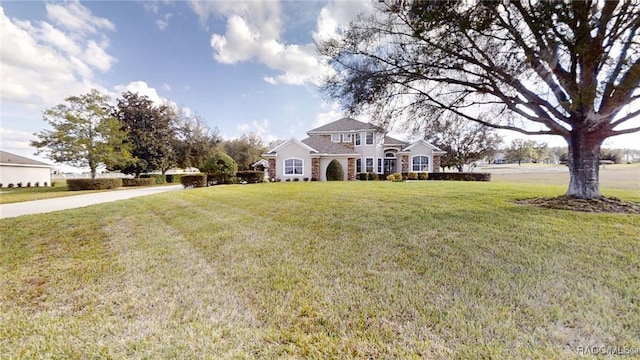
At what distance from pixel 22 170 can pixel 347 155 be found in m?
31.7

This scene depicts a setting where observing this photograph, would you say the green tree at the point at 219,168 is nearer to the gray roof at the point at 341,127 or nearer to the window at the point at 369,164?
the gray roof at the point at 341,127

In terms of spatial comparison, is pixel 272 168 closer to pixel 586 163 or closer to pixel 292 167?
pixel 292 167

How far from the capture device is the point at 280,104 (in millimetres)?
18797

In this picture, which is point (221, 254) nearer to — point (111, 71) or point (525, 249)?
point (525, 249)

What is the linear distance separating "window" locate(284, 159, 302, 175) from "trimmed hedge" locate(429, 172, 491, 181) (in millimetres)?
12939

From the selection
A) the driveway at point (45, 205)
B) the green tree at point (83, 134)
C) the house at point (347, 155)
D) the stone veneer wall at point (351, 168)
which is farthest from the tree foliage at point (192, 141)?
the driveway at point (45, 205)

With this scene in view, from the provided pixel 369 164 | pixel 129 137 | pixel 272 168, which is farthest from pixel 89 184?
pixel 369 164

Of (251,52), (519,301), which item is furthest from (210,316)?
(251,52)

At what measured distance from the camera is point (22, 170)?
79.7 ft

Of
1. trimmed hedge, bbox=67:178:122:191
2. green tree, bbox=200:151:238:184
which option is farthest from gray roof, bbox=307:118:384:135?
trimmed hedge, bbox=67:178:122:191

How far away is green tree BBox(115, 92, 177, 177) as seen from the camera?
26469mm

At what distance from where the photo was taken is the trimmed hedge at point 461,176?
77.1 ft

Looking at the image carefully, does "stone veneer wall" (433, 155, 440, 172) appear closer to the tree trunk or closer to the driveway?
the tree trunk

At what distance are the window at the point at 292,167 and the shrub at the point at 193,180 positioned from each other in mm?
7010
